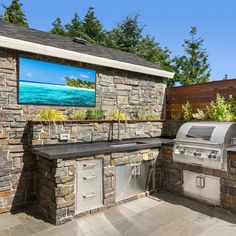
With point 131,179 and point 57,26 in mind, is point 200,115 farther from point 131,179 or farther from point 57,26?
point 57,26

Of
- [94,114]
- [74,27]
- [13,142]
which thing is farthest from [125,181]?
[74,27]

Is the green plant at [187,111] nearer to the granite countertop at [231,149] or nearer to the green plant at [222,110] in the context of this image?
the green plant at [222,110]

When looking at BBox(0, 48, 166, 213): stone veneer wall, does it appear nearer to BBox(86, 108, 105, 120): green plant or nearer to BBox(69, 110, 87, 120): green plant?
BBox(69, 110, 87, 120): green plant

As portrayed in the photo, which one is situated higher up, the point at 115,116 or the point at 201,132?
the point at 115,116

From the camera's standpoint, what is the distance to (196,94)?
618cm

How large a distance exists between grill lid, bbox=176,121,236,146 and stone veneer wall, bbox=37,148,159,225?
1.43m

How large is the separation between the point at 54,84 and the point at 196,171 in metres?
3.60

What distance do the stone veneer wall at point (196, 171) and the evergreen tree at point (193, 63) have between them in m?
11.1

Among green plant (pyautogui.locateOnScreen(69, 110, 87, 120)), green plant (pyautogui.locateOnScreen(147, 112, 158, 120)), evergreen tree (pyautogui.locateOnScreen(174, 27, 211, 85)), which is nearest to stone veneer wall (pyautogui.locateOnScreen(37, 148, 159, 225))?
green plant (pyautogui.locateOnScreen(69, 110, 87, 120))

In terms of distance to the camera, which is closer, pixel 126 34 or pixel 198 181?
pixel 198 181

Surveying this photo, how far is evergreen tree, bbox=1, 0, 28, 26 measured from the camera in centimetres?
1515

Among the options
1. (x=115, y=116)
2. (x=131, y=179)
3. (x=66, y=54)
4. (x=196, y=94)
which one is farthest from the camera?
(x=196, y=94)

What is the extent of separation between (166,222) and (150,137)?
9.43 ft

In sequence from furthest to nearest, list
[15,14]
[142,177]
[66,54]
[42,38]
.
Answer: [15,14] < [42,38] < [66,54] < [142,177]
